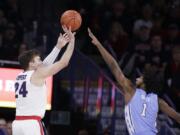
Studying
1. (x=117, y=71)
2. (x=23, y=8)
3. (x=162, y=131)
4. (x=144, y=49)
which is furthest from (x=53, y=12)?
(x=117, y=71)

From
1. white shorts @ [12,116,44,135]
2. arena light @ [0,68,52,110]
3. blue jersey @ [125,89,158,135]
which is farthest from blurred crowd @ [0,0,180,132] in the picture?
white shorts @ [12,116,44,135]

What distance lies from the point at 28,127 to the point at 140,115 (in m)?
1.58

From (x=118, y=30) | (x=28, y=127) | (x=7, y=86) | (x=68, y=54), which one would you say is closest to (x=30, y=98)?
(x=28, y=127)

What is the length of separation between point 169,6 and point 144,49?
211 cm

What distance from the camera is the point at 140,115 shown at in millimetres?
10844

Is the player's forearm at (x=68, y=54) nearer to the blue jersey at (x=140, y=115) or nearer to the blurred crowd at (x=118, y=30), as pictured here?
the blue jersey at (x=140, y=115)

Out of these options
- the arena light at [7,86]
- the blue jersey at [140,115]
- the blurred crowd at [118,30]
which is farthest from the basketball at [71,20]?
the blurred crowd at [118,30]

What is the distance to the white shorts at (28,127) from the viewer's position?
10.3 m

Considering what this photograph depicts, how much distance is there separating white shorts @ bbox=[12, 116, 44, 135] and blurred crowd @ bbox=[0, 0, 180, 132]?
15.3 ft

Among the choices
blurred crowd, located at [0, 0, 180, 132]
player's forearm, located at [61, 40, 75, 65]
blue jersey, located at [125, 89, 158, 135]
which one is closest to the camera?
player's forearm, located at [61, 40, 75, 65]

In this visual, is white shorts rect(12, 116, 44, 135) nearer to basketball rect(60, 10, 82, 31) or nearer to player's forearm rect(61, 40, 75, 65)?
player's forearm rect(61, 40, 75, 65)

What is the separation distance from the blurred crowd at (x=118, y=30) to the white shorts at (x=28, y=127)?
4.67 m

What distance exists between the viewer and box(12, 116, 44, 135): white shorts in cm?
1031

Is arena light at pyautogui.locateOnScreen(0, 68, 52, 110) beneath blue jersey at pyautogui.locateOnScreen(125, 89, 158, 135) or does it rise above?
above
